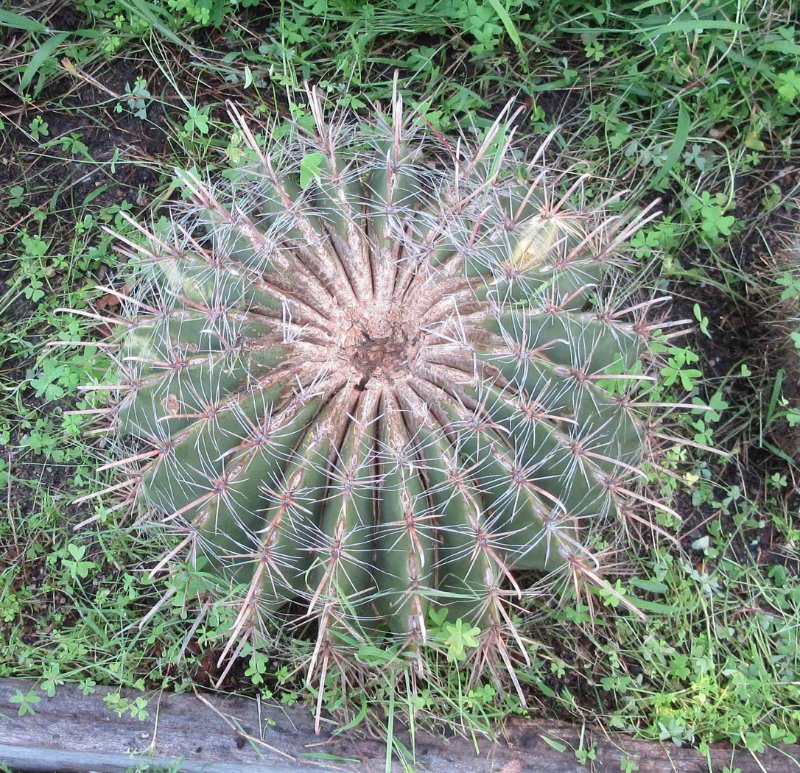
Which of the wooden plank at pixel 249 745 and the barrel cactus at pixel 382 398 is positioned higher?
the barrel cactus at pixel 382 398

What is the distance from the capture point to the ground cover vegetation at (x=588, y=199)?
2707mm

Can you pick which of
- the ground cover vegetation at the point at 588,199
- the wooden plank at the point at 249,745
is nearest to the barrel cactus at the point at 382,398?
the wooden plank at the point at 249,745

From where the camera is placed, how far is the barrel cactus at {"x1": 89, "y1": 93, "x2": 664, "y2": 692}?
188 centimetres

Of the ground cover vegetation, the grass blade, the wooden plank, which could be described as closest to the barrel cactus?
the wooden plank

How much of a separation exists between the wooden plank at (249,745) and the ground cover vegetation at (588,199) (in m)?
0.07

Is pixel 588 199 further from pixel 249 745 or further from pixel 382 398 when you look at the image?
pixel 249 745

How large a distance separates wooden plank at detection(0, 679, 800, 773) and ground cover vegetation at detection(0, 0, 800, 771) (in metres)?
0.07

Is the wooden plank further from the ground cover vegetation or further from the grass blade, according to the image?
the grass blade

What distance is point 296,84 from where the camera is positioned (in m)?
3.00

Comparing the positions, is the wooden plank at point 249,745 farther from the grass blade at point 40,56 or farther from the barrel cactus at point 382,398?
the grass blade at point 40,56

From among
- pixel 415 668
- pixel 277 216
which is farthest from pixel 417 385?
pixel 415 668

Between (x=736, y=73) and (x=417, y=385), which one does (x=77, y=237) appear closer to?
(x=417, y=385)

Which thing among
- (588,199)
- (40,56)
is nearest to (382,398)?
(588,199)

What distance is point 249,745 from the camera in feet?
8.09
